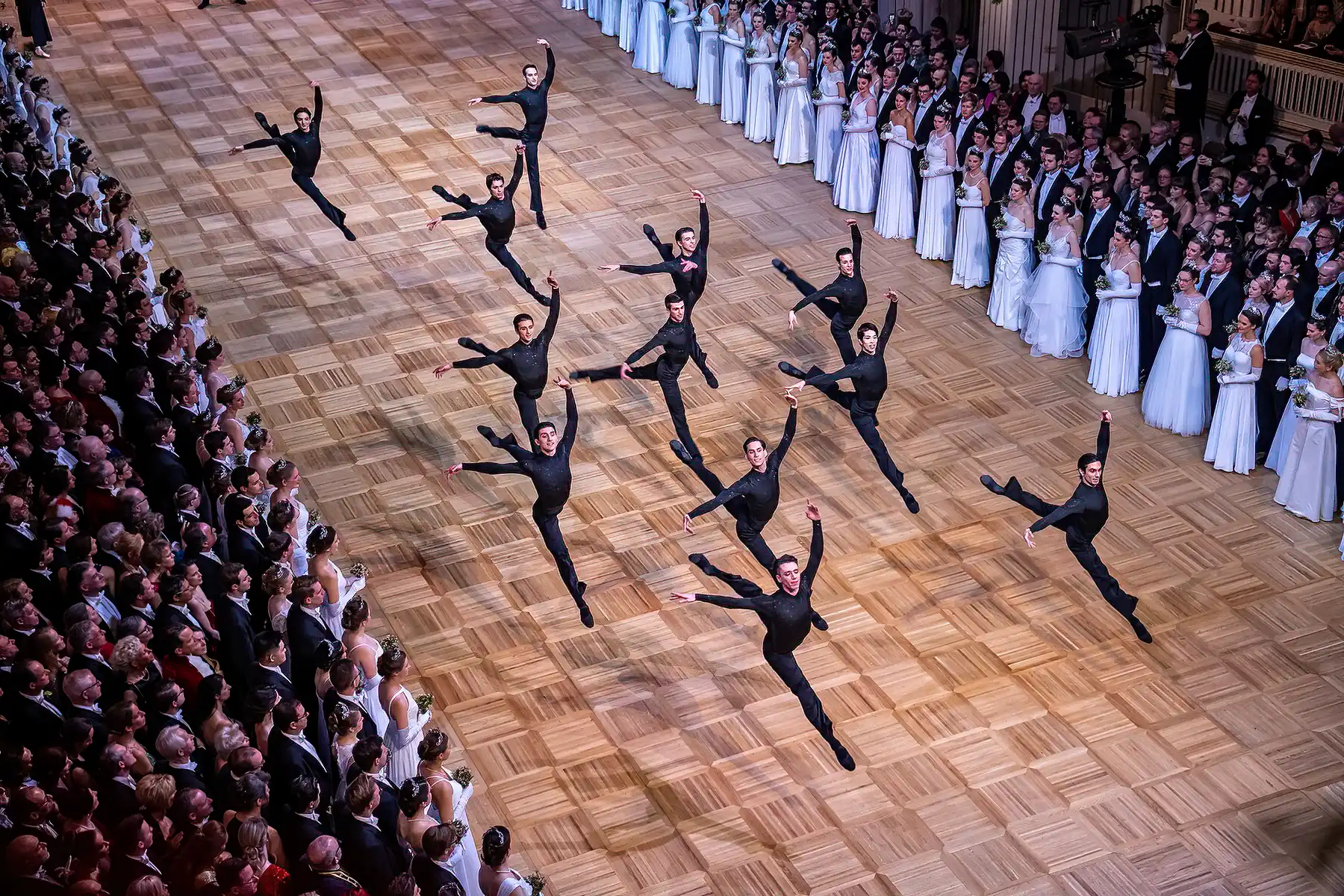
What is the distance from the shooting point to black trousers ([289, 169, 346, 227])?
472 inches

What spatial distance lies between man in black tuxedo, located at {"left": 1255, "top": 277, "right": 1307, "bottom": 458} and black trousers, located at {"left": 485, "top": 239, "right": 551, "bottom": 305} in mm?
5019

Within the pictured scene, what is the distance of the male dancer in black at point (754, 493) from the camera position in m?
7.83

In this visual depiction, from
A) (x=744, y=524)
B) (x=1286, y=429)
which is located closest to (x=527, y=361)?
(x=744, y=524)

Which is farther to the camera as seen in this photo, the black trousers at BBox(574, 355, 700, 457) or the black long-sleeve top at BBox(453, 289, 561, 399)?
the black trousers at BBox(574, 355, 700, 457)

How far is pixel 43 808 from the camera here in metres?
5.30

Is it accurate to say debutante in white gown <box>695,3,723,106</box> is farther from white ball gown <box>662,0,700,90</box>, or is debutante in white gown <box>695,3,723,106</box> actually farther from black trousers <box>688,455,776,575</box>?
black trousers <box>688,455,776,575</box>

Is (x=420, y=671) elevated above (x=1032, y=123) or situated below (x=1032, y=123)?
below

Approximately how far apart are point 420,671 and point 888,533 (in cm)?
294

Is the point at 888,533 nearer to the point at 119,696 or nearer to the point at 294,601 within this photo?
the point at 294,601

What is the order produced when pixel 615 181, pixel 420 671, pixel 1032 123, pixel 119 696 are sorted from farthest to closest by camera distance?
1. pixel 615 181
2. pixel 1032 123
3. pixel 420 671
4. pixel 119 696

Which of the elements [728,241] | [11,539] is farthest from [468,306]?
[11,539]

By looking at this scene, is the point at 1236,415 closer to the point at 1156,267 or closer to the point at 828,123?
the point at 1156,267

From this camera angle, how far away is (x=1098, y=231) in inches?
398

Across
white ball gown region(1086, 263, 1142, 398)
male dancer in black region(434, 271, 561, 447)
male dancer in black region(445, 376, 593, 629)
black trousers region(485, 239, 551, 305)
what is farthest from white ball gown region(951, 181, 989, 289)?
male dancer in black region(445, 376, 593, 629)
